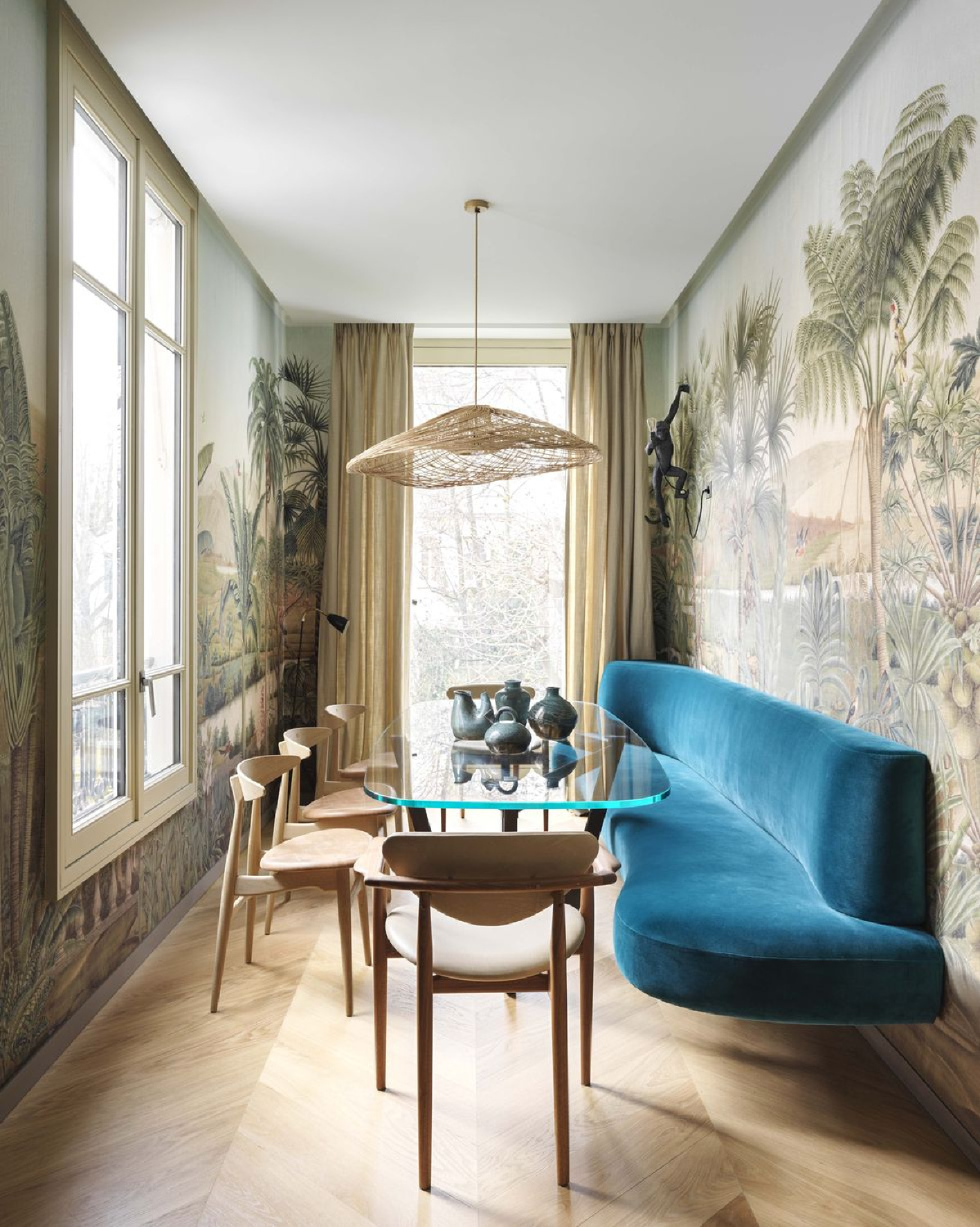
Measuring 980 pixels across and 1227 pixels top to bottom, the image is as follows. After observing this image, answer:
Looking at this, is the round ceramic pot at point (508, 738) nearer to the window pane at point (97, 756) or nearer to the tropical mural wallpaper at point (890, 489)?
the tropical mural wallpaper at point (890, 489)

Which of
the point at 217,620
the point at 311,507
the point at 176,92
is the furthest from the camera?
the point at 311,507

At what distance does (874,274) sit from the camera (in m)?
2.72

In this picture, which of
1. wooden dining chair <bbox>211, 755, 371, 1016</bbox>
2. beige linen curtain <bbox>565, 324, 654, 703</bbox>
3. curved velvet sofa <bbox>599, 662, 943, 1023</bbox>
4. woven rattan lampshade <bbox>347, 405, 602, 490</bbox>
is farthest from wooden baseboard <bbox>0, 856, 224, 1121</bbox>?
beige linen curtain <bbox>565, 324, 654, 703</bbox>

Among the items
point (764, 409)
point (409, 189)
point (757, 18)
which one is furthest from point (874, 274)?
point (409, 189)

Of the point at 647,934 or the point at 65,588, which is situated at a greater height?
the point at 65,588

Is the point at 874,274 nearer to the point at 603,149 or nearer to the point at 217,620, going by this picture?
the point at 603,149

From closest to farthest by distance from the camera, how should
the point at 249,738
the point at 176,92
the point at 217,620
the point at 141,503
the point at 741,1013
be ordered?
the point at 741,1013, the point at 176,92, the point at 141,503, the point at 217,620, the point at 249,738

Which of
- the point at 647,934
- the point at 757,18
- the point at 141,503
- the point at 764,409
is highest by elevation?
the point at 757,18

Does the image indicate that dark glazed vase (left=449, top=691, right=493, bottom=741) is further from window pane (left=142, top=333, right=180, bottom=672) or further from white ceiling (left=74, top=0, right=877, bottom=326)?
white ceiling (left=74, top=0, right=877, bottom=326)

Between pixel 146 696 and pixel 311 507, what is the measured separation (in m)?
2.64

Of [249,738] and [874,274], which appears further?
[249,738]

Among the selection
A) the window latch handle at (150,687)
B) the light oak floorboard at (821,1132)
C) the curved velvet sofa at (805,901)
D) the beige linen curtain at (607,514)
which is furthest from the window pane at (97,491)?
the beige linen curtain at (607,514)

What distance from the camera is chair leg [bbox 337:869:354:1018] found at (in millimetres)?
2879

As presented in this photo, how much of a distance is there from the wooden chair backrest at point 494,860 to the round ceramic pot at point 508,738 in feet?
3.66
